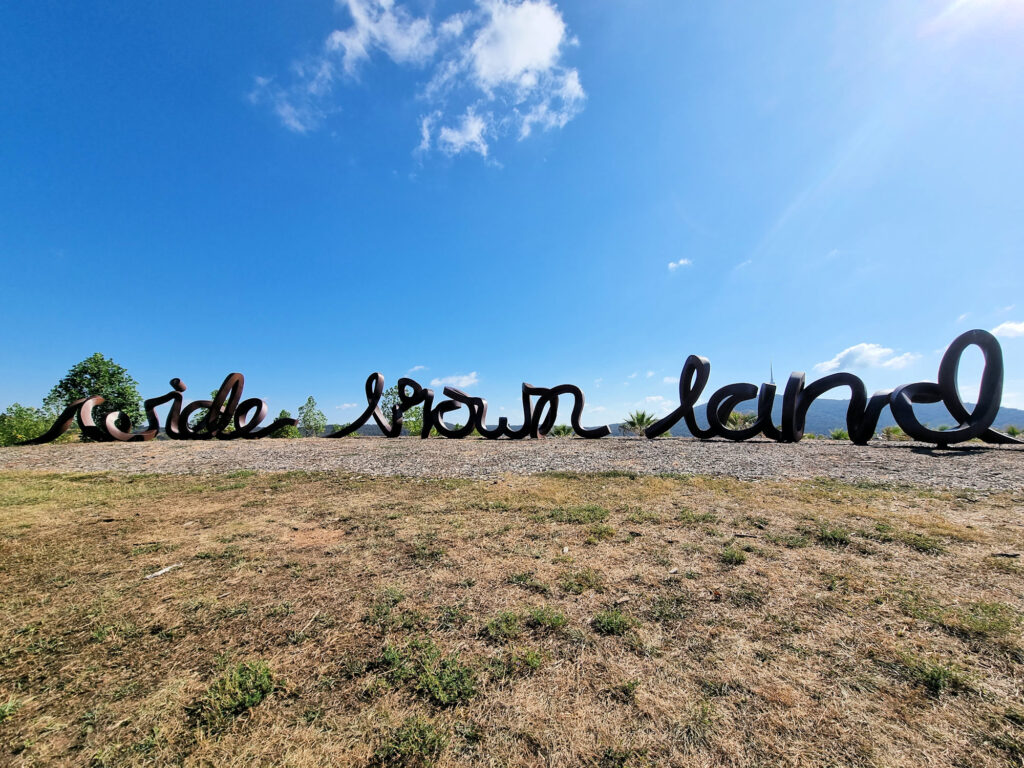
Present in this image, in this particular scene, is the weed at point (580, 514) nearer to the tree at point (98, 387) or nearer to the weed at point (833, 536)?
the weed at point (833, 536)

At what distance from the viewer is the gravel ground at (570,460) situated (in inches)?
379

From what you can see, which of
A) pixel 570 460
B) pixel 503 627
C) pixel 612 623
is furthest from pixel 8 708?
pixel 570 460

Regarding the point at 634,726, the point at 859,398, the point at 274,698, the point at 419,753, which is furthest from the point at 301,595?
the point at 859,398

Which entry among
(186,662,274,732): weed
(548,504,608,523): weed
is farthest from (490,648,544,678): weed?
(548,504,608,523): weed

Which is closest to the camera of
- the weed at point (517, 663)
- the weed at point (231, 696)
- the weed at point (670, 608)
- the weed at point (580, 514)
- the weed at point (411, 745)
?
the weed at point (411, 745)

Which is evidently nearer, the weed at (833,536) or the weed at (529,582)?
the weed at (529,582)

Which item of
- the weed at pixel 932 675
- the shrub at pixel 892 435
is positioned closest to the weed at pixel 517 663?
the weed at pixel 932 675

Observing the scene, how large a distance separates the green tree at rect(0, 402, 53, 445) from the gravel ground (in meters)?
25.4

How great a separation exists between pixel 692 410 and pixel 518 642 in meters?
16.5

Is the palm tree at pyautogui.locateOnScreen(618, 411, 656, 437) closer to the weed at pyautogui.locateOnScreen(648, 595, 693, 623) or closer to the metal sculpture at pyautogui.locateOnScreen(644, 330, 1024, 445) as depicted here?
the metal sculpture at pyautogui.locateOnScreen(644, 330, 1024, 445)

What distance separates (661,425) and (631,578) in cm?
1507

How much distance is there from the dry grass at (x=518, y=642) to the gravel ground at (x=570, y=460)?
4.34 m

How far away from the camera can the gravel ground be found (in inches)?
379

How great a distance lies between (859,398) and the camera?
15.4 meters
